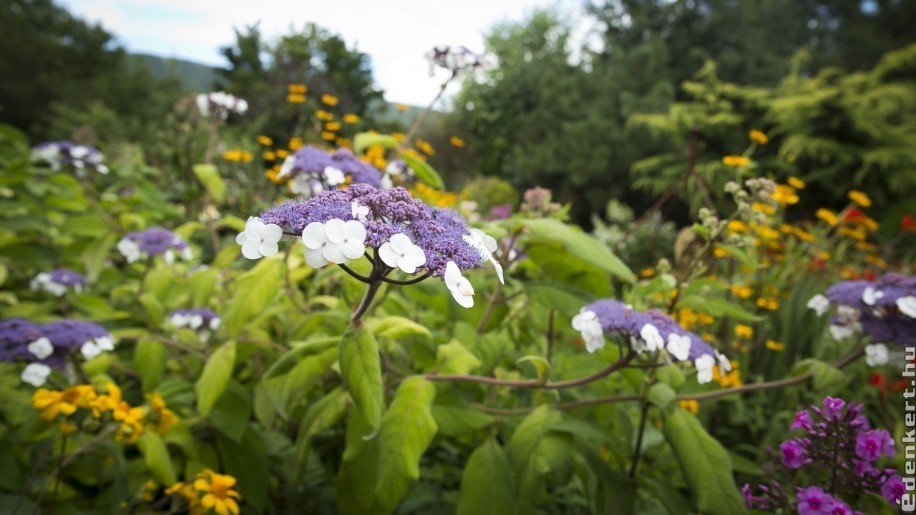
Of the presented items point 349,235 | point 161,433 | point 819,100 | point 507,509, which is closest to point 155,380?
point 161,433

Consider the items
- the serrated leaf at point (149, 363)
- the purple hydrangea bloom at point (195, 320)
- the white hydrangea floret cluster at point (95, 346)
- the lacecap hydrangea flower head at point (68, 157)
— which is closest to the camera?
the white hydrangea floret cluster at point (95, 346)

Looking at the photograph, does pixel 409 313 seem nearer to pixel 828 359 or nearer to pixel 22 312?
pixel 22 312

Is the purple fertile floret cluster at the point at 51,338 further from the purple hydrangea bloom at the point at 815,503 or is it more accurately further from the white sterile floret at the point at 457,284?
the purple hydrangea bloom at the point at 815,503

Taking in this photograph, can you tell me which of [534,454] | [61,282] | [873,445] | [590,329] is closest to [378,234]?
[590,329]

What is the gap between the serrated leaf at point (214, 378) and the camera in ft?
4.60

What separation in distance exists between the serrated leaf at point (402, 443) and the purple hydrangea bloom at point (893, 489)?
37.3 inches

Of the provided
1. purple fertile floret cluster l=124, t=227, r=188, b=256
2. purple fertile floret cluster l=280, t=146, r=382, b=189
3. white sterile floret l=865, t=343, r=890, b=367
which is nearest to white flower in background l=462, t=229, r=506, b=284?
purple fertile floret cluster l=280, t=146, r=382, b=189

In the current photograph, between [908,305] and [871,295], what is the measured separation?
0.32ft

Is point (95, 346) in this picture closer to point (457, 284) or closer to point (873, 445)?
point (457, 284)

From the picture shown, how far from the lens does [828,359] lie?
282 cm

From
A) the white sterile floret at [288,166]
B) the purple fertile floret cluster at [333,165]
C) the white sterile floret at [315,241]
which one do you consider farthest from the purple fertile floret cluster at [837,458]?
the white sterile floret at [288,166]

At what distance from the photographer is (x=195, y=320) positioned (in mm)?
1843

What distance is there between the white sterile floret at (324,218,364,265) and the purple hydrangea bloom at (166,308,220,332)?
1.21m

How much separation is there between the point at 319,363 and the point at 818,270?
3.80 metres
